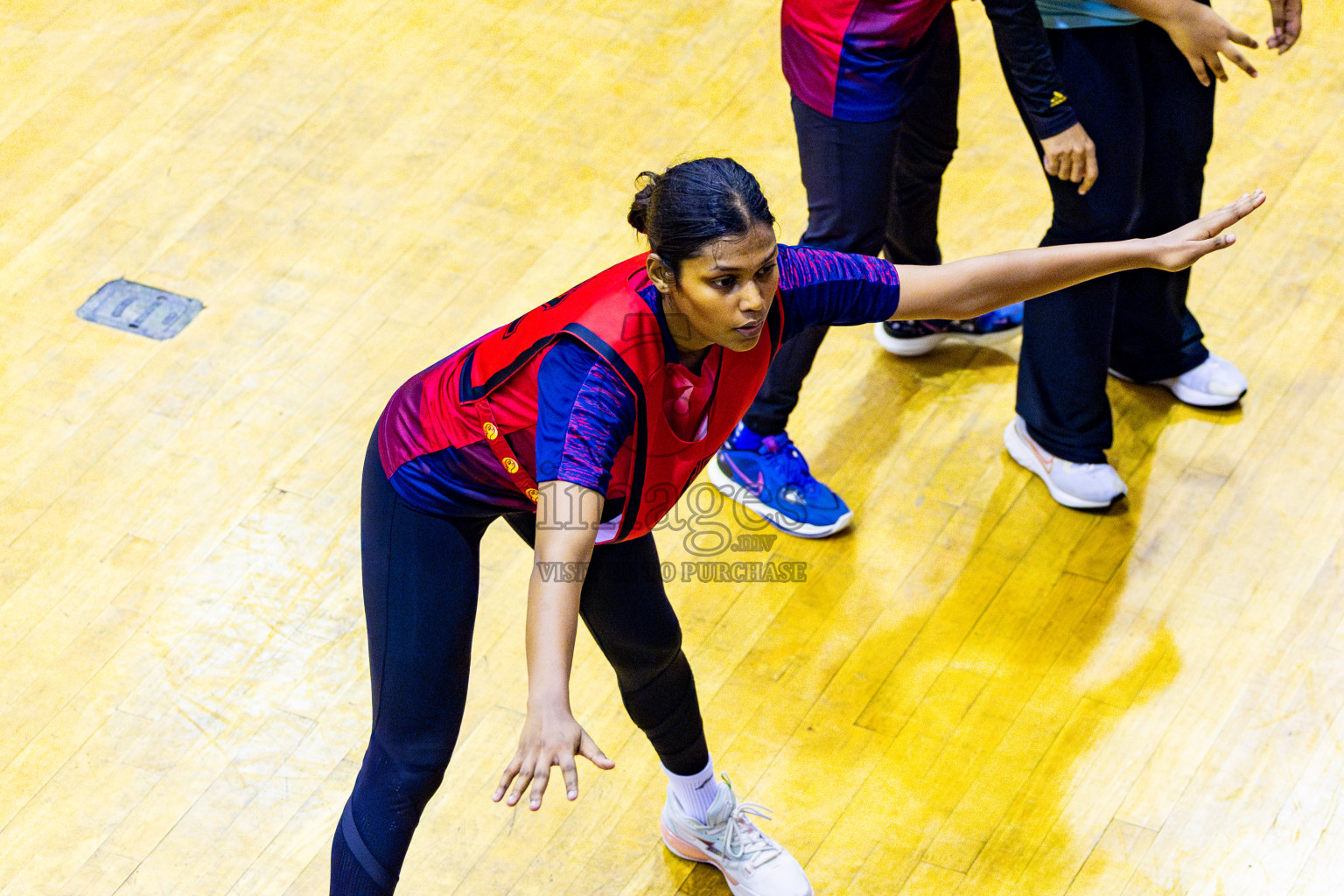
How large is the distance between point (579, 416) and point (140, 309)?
82.2 inches

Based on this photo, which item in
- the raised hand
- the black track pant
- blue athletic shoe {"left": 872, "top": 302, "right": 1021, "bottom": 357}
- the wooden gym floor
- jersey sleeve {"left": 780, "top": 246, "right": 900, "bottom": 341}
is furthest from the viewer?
blue athletic shoe {"left": 872, "top": 302, "right": 1021, "bottom": 357}

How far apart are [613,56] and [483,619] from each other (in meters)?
1.97

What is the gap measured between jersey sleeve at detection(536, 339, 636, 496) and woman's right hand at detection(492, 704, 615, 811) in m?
0.27

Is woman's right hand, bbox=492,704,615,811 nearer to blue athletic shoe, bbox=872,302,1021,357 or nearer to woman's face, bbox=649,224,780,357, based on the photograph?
woman's face, bbox=649,224,780,357

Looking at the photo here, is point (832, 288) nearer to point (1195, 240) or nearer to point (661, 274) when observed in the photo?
point (661, 274)

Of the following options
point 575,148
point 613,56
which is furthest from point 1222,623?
point 613,56

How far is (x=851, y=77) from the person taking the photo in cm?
261

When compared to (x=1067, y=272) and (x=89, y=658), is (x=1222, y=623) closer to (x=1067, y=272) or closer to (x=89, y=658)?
(x=1067, y=272)

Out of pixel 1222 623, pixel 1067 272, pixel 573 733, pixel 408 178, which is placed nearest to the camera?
pixel 573 733

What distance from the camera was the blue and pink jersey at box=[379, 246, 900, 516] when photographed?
1729 millimetres

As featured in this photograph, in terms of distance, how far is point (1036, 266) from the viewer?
2.01m

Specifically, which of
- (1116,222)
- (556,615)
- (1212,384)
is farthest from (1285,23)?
(556,615)

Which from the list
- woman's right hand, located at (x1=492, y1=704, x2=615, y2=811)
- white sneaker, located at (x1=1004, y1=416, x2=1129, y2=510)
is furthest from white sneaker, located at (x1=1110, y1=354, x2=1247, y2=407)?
woman's right hand, located at (x1=492, y1=704, x2=615, y2=811)

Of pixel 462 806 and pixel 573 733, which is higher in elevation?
pixel 573 733
